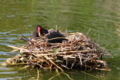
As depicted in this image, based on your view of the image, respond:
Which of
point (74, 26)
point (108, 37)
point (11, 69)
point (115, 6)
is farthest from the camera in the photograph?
point (115, 6)

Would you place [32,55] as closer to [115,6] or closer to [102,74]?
[102,74]

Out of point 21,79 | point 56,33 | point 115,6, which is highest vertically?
point 115,6

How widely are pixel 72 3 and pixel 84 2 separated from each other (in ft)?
2.79

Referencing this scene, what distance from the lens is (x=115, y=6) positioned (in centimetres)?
1578

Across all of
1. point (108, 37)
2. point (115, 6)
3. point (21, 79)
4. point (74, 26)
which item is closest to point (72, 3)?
point (115, 6)

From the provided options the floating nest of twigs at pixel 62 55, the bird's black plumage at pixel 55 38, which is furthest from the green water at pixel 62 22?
the bird's black plumage at pixel 55 38

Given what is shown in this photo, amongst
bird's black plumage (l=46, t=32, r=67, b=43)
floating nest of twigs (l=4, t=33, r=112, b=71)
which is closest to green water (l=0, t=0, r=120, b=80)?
floating nest of twigs (l=4, t=33, r=112, b=71)

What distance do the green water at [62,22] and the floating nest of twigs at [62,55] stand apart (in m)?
0.20

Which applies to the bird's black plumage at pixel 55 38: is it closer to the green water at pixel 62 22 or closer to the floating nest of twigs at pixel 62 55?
the floating nest of twigs at pixel 62 55

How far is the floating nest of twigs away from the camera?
252 inches

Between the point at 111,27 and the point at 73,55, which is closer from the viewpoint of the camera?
the point at 73,55

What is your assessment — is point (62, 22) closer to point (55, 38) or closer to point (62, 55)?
point (55, 38)

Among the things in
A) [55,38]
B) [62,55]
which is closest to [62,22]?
[55,38]

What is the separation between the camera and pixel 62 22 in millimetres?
11812
